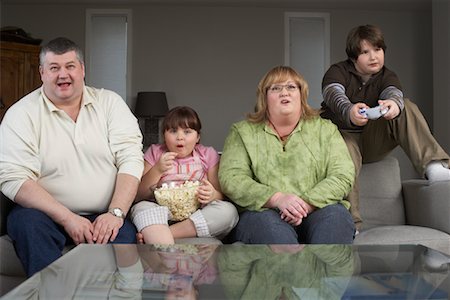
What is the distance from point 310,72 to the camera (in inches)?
290

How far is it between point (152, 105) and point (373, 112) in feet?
14.8

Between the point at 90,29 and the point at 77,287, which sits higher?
the point at 90,29

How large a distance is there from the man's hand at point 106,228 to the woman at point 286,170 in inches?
18.4

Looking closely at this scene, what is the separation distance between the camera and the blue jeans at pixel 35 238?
6.19ft

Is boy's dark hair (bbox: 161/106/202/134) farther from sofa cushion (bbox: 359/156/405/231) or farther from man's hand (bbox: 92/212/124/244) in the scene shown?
sofa cushion (bbox: 359/156/405/231)

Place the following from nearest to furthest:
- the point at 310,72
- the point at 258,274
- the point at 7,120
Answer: the point at 258,274
the point at 7,120
the point at 310,72

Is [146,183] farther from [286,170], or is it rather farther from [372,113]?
[372,113]

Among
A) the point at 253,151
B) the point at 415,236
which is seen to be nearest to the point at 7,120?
the point at 253,151

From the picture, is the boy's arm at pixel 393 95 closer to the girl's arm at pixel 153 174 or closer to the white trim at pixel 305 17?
the girl's arm at pixel 153 174

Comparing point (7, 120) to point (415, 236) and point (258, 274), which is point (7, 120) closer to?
point (258, 274)

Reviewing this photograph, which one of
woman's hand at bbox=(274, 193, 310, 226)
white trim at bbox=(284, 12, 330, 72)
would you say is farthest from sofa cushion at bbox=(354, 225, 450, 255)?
white trim at bbox=(284, 12, 330, 72)

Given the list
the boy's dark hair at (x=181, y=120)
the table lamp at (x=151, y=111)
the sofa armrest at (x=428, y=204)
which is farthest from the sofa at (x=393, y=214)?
the table lamp at (x=151, y=111)

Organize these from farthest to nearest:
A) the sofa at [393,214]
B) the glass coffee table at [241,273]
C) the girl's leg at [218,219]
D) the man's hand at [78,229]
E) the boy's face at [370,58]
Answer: the boy's face at [370,58], the girl's leg at [218,219], the sofa at [393,214], the man's hand at [78,229], the glass coffee table at [241,273]

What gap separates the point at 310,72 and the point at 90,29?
9.16 ft
